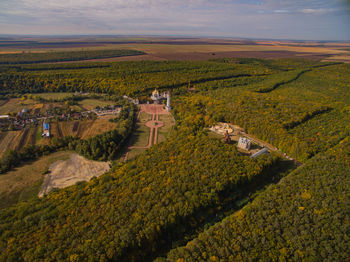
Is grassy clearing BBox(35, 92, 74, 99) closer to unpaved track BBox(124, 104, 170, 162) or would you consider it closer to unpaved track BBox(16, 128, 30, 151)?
unpaved track BBox(16, 128, 30, 151)

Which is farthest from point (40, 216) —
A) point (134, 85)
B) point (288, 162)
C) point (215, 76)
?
point (215, 76)

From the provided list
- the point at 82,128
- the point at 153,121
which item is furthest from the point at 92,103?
the point at 153,121

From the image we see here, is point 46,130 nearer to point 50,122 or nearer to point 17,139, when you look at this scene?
point 50,122

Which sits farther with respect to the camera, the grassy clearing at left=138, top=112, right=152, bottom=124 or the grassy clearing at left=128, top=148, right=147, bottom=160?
the grassy clearing at left=138, top=112, right=152, bottom=124

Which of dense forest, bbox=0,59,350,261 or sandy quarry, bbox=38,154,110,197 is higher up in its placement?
dense forest, bbox=0,59,350,261

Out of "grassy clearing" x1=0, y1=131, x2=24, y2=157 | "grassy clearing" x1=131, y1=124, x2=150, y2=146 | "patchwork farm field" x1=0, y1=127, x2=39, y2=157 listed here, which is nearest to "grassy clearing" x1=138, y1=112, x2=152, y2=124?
"grassy clearing" x1=131, y1=124, x2=150, y2=146
